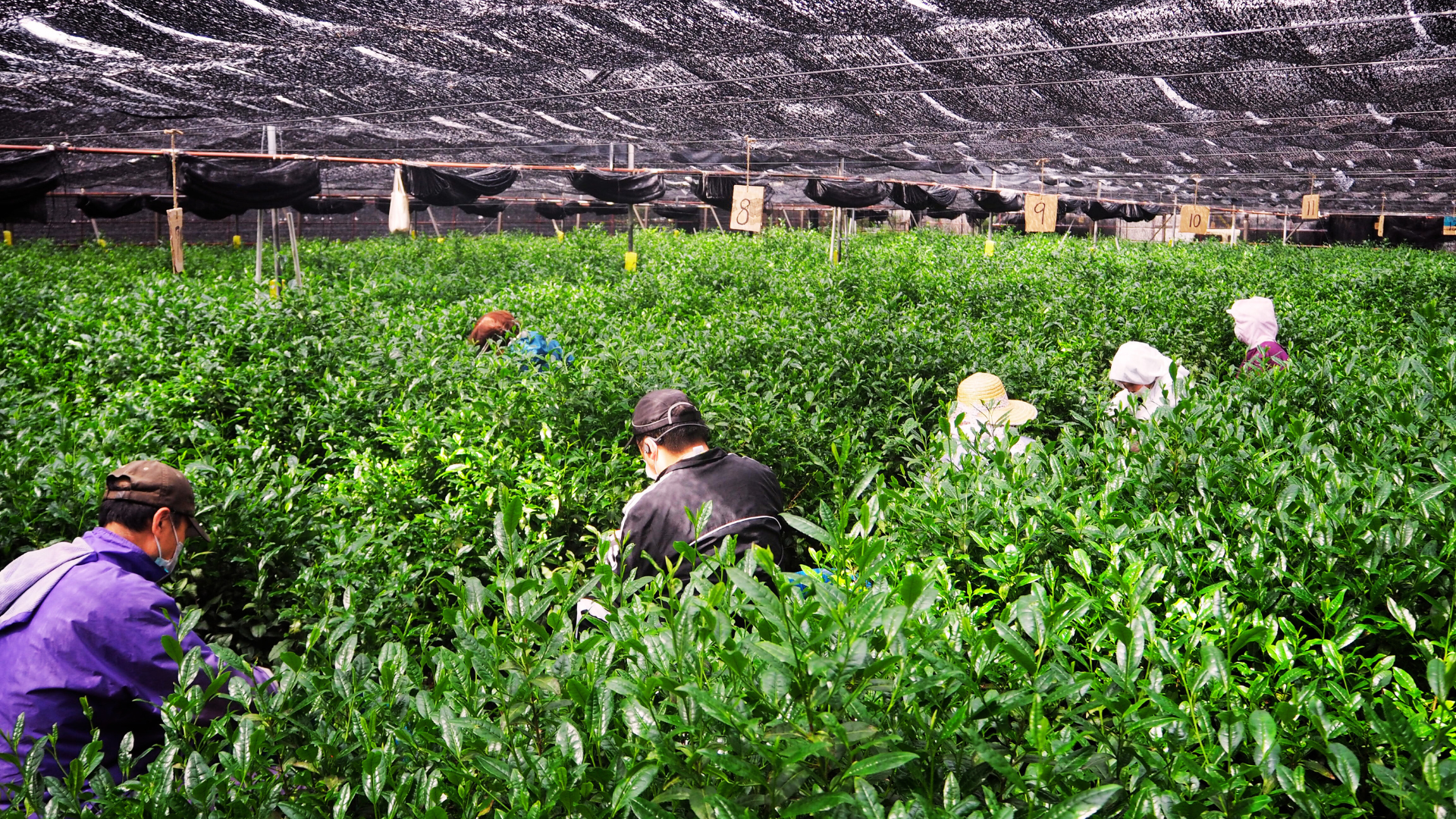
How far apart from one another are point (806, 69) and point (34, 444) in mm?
6529

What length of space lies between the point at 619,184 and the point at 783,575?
10767 mm

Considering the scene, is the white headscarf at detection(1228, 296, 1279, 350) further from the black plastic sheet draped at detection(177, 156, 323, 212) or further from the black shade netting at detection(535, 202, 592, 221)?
the black shade netting at detection(535, 202, 592, 221)

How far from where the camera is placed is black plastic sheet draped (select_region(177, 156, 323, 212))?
8.76 m

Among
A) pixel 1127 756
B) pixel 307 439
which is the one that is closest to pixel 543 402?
pixel 307 439

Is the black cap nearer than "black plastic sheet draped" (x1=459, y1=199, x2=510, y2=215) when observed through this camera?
Yes

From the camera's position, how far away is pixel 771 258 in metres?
10.6

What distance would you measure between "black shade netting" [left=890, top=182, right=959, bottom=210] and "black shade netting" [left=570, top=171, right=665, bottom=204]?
12.9 ft

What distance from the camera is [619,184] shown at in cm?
1162

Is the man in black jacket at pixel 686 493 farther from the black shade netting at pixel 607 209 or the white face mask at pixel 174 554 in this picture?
the black shade netting at pixel 607 209

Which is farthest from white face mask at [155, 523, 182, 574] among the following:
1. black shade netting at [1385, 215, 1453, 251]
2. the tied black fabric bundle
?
black shade netting at [1385, 215, 1453, 251]

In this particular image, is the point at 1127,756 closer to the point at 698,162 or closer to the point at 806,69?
the point at 806,69

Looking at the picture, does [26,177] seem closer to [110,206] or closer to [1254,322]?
[1254,322]

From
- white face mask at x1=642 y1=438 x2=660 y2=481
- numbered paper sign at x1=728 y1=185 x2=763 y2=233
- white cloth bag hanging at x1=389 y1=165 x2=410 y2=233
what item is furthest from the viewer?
numbered paper sign at x1=728 y1=185 x2=763 y2=233

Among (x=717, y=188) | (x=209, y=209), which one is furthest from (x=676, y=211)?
(x=209, y=209)
